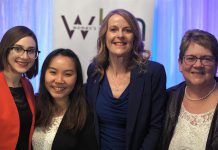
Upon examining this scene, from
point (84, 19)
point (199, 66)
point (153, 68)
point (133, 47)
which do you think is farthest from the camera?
point (84, 19)

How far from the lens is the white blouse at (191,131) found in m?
2.11

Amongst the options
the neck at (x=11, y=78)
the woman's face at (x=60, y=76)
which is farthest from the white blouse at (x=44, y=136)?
the neck at (x=11, y=78)

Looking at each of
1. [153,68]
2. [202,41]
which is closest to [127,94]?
[153,68]

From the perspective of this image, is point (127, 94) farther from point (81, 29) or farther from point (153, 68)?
point (81, 29)

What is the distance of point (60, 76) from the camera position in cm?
222

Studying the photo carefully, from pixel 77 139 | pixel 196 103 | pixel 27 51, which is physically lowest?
pixel 77 139

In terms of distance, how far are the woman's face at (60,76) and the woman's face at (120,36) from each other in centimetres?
33

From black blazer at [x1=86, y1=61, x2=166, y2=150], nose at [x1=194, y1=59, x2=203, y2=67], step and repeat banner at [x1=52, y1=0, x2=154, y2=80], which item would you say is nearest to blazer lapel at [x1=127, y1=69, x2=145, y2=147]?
black blazer at [x1=86, y1=61, x2=166, y2=150]

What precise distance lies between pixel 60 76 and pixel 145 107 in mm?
637

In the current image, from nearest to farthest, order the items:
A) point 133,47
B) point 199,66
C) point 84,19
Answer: point 199,66, point 133,47, point 84,19

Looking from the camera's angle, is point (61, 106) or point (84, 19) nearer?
point (61, 106)

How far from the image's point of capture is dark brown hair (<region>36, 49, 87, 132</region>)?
2223 mm

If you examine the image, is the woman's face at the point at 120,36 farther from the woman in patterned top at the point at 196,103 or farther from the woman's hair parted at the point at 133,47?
the woman in patterned top at the point at 196,103

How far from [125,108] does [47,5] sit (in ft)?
6.24
